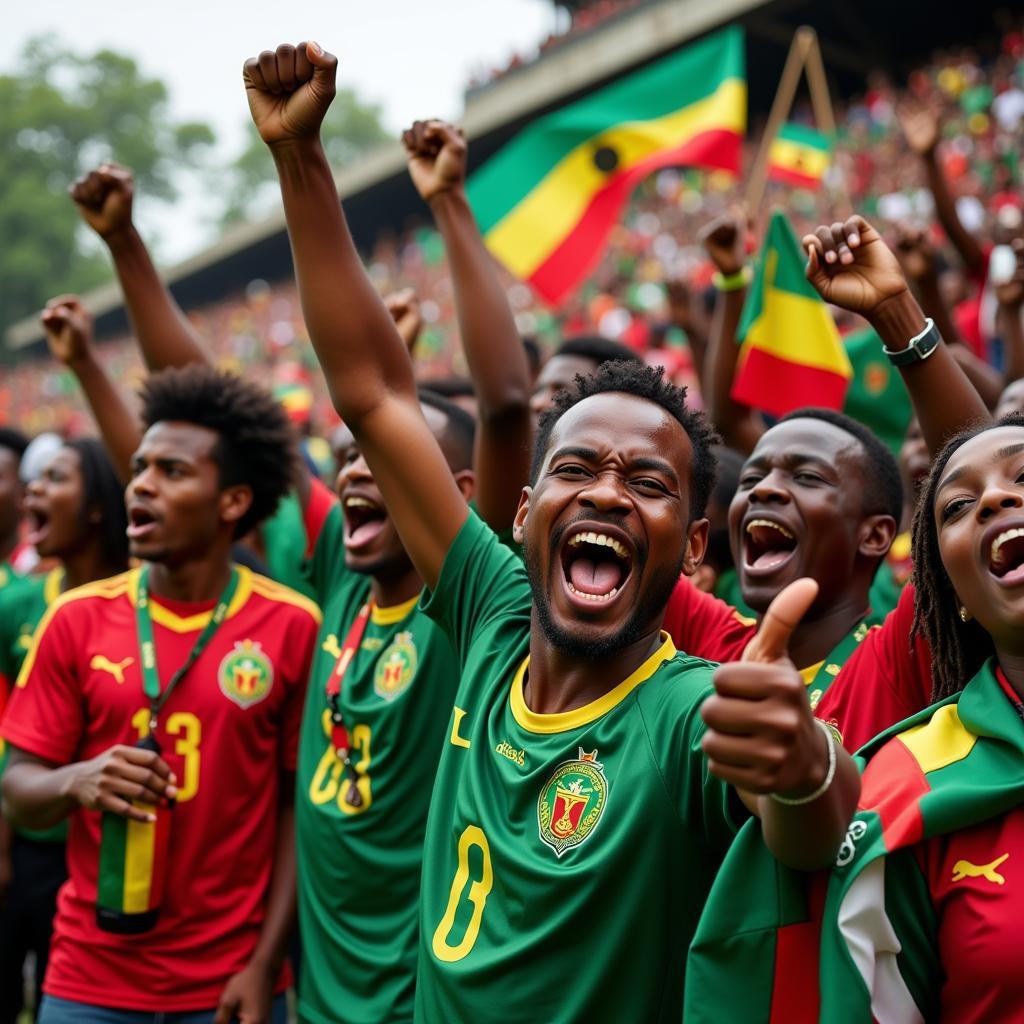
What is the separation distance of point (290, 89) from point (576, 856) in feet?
5.05

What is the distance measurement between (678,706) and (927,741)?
390 mm

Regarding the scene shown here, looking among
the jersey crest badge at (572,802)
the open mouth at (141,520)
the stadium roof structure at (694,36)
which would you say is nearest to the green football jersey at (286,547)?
the open mouth at (141,520)

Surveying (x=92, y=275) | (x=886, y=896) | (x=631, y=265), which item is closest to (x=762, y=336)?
(x=886, y=896)

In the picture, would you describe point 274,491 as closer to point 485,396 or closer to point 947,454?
point 485,396

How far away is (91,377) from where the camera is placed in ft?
13.7

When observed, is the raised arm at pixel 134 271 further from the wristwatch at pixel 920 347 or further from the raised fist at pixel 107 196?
the wristwatch at pixel 920 347

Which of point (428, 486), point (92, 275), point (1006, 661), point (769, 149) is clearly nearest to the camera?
point (1006, 661)

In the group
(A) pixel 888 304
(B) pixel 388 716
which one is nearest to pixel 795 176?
(A) pixel 888 304

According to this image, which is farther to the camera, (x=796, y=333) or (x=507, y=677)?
(x=796, y=333)

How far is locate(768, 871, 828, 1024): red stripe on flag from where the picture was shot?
1.71 m

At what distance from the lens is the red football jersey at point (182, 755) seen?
3.25 meters

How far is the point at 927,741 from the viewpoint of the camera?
6.46ft

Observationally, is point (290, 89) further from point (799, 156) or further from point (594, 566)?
point (799, 156)

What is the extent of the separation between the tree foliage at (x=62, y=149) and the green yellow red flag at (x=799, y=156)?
4827 centimetres
